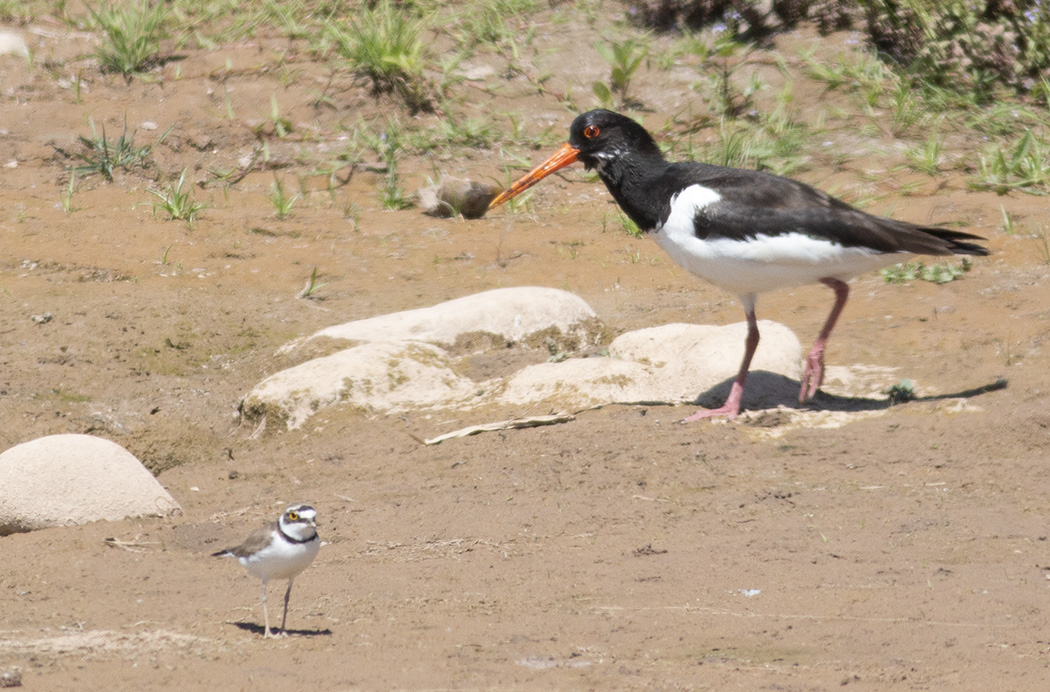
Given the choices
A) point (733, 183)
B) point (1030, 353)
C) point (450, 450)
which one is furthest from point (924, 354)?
point (450, 450)

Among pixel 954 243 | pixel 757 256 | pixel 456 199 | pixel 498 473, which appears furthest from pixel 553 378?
pixel 456 199

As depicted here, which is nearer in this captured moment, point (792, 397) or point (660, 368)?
point (792, 397)

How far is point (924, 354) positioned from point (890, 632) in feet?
9.33

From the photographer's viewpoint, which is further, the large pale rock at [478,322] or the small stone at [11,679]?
the large pale rock at [478,322]

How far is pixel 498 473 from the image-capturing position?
204 inches

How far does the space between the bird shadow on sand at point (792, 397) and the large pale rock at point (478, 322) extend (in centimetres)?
111

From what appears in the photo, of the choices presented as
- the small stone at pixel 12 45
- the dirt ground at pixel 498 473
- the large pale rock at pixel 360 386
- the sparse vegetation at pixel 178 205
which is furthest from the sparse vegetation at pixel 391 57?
the large pale rock at pixel 360 386

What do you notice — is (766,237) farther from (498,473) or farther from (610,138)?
(498,473)

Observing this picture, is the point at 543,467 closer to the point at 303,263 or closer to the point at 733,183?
the point at 733,183

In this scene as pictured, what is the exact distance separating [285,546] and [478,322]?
3.16 meters

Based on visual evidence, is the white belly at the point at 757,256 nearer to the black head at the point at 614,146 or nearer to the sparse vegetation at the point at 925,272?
the black head at the point at 614,146

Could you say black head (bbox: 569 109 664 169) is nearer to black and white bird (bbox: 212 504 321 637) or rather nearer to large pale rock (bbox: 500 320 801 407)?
large pale rock (bbox: 500 320 801 407)

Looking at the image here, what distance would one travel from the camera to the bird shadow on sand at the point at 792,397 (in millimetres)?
5586

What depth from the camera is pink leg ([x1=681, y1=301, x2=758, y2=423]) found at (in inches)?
217
